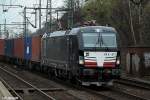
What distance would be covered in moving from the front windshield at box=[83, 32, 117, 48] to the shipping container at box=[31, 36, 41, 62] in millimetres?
11338

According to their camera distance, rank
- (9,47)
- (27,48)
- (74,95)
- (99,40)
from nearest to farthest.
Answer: (74,95) → (99,40) → (27,48) → (9,47)

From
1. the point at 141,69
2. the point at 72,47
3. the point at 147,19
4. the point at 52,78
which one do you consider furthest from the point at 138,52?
the point at 147,19

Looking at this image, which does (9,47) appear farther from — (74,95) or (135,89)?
(74,95)

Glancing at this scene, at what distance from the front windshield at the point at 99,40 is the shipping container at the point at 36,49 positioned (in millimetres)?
11338

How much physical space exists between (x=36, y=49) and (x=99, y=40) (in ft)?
44.0

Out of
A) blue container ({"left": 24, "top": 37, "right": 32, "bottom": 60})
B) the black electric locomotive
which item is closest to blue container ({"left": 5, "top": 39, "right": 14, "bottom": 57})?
blue container ({"left": 24, "top": 37, "right": 32, "bottom": 60})

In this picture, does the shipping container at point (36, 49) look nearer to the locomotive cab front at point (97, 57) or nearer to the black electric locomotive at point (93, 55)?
the black electric locomotive at point (93, 55)

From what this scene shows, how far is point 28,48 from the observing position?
37.5 metres

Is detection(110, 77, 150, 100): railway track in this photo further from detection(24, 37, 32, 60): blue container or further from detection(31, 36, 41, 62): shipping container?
detection(24, 37, 32, 60): blue container

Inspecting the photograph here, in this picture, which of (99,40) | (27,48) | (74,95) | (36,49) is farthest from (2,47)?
(74,95)

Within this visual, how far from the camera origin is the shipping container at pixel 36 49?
104 ft

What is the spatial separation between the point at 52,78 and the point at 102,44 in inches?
299

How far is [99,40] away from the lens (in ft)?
66.2

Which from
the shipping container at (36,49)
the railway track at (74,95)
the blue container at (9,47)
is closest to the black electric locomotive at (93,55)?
the railway track at (74,95)
